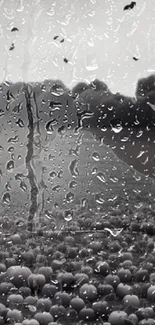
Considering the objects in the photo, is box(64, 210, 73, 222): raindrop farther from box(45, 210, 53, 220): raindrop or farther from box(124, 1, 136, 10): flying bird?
box(124, 1, 136, 10): flying bird

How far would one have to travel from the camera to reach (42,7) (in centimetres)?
98

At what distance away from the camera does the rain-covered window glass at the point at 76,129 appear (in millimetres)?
887

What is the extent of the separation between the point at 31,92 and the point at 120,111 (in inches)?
6.6

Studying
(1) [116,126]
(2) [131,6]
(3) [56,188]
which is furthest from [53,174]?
(2) [131,6]

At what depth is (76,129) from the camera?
925 millimetres

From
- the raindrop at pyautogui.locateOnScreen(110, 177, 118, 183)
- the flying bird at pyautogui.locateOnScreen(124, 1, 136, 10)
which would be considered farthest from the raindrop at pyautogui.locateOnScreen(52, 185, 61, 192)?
the flying bird at pyautogui.locateOnScreen(124, 1, 136, 10)

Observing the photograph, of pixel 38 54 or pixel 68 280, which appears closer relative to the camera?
pixel 68 280

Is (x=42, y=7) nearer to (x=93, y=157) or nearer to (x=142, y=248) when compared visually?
(x=93, y=157)

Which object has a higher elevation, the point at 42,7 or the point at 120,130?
the point at 42,7

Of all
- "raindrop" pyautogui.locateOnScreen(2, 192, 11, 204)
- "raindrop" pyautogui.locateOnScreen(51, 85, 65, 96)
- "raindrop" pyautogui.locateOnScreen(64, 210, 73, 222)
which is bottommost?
"raindrop" pyautogui.locateOnScreen(64, 210, 73, 222)

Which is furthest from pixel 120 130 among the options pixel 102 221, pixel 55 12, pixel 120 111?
pixel 55 12

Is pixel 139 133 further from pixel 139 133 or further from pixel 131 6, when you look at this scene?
pixel 131 6

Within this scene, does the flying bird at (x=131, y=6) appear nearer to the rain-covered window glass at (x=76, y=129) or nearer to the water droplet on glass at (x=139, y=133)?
the rain-covered window glass at (x=76, y=129)

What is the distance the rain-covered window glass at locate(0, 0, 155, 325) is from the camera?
0.89 metres
